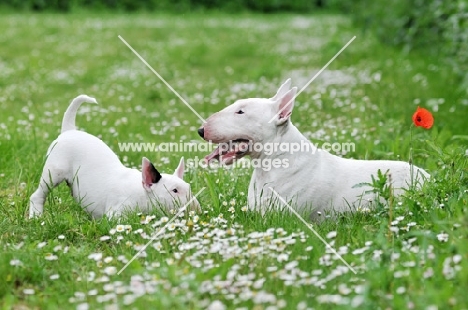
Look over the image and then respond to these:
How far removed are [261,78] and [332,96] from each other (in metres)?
1.97

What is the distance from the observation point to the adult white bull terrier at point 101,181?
14.1 feet

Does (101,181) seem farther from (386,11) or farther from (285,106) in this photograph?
(386,11)

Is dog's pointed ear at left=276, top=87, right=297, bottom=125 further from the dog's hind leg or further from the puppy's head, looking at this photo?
the dog's hind leg

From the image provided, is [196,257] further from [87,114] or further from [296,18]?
[296,18]

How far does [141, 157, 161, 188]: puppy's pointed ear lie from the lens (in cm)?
422

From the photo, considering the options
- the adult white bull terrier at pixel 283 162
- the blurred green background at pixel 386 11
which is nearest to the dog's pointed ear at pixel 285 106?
the adult white bull terrier at pixel 283 162

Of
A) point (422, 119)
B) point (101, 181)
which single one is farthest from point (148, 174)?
point (422, 119)

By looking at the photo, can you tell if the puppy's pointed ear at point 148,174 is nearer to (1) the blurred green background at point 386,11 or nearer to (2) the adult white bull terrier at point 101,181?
(2) the adult white bull terrier at point 101,181

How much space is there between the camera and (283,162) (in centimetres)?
435

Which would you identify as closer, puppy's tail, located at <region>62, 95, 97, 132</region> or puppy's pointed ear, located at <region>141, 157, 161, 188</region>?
puppy's pointed ear, located at <region>141, 157, 161, 188</region>

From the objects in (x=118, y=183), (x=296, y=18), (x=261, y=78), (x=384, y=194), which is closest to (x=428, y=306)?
(x=384, y=194)

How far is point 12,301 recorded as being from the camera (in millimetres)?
3184

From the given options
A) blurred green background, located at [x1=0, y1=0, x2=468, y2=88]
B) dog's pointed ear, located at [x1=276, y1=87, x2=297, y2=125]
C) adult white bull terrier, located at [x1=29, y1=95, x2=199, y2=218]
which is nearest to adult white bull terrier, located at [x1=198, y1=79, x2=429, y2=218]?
dog's pointed ear, located at [x1=276, y1=87, x2=297, y2=125]

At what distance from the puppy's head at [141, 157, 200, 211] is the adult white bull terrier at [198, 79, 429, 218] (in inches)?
10.5
